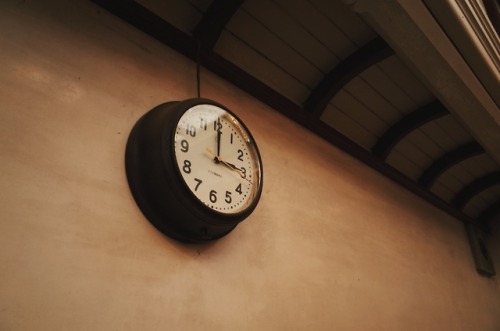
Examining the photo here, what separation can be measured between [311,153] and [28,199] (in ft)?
5.20

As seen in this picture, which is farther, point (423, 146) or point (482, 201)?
point (482, 201)

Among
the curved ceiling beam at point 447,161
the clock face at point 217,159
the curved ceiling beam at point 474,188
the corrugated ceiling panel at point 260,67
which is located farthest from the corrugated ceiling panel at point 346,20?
the curved ceiling beam at point 474,188

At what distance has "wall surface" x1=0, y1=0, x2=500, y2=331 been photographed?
1029mm

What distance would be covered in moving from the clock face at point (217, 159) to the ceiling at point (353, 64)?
1.37 feet

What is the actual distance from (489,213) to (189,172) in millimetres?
4261

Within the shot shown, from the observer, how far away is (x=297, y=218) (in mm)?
1880

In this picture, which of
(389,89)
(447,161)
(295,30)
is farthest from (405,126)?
(295,30)

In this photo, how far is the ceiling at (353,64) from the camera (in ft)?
5.01

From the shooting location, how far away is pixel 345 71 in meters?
2.10

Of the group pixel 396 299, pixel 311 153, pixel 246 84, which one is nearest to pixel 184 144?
pixel 246 84

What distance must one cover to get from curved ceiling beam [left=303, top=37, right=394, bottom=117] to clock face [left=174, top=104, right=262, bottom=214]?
32.5 inches

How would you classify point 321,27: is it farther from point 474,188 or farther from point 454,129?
point 474,188

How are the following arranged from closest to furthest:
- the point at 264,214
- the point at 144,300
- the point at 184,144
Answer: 1. the point at 144,300
2. the point at 184,144
3. the point at 264,214

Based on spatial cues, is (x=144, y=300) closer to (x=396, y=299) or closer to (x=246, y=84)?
(x=246, y=84)
